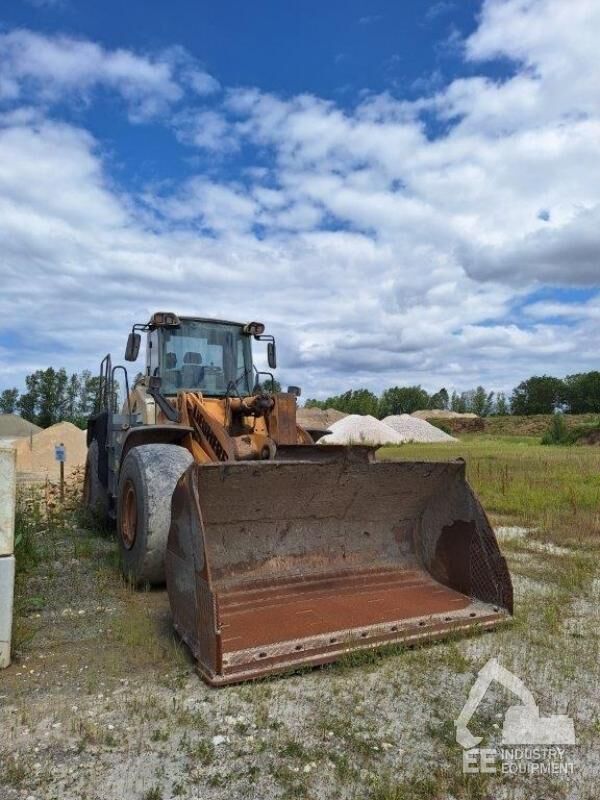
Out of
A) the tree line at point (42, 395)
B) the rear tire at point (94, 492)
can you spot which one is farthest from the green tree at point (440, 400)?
the rear tire at point (94, 492)

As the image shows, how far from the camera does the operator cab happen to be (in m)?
7.35

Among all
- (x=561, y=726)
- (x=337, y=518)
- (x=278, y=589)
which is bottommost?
(x=561, y=726)

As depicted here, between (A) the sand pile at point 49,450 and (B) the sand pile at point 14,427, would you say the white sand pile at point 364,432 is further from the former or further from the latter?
(A) the sand pile at point 49,450

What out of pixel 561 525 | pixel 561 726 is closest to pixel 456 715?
pixel 561 726

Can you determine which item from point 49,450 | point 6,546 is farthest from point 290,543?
point 49,450

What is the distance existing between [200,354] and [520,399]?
93472mm

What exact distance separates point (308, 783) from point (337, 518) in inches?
104

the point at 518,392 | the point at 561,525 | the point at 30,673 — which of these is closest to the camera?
the point at 30,673

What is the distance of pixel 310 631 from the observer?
4.15m

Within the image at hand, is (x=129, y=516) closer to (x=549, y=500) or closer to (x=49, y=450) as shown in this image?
(x=549, y=500)

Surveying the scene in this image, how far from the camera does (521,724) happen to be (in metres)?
3.32

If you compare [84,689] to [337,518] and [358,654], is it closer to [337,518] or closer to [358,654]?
[358,654]

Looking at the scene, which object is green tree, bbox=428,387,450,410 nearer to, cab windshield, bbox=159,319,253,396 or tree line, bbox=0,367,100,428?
tree line, bbox=0,367,100,428

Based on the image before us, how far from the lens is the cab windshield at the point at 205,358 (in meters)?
7.38
